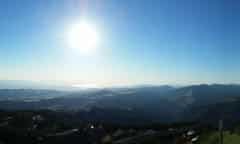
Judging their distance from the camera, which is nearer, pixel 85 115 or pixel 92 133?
pixel 92 133

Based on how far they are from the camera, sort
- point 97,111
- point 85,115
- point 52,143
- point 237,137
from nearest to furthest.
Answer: point 237,137 < point 52,143 < point 85,115 < point 97,111

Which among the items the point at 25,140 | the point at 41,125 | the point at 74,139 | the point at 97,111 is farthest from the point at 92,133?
the point at 97,111

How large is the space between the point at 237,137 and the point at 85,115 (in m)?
165

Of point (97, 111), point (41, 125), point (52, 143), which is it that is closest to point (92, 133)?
point (52, 143)

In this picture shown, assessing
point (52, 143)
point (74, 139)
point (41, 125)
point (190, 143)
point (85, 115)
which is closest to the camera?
point (190, 143)

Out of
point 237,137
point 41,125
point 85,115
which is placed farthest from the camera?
point 85,115

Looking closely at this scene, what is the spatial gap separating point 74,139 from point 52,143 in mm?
6950

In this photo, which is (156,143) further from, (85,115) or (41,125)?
(85,115)

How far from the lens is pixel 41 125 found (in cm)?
8212

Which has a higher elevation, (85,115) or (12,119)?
(12,119)

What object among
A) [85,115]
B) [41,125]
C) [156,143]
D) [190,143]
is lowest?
[85,115]

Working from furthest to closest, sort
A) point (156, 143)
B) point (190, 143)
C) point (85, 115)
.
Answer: point (85, 115), point (156, 143), point (190, 143)

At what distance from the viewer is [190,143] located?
22.1m

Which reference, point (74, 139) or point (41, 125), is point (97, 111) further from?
point (74, 139)
